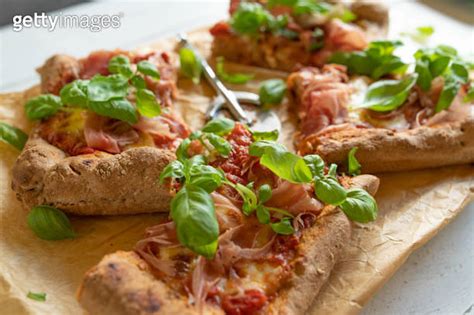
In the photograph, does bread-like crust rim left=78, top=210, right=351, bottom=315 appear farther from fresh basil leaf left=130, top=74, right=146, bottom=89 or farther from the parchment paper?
fresh basil leaf left=130, top=74, right=146, bottom=89

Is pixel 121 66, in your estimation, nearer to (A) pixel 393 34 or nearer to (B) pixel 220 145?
(B) pixel 220 145

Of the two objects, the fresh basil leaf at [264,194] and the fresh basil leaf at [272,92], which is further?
the fresh basil leaf at [272,92]

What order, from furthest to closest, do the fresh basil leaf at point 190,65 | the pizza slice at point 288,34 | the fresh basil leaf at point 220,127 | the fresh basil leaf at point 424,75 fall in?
the pizza slice at point 288,34, the fresh basil leaf at point 190,65, the fresh basil leaf at point 424,75, the fresh basil leaf at point 220,127

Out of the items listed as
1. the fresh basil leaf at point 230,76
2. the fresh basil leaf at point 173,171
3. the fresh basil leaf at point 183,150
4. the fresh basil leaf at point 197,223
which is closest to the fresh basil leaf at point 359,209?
the fresh basil leaf at point 197,223

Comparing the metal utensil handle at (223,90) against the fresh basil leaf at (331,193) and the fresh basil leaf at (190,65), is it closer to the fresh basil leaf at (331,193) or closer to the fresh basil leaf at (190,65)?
the fresh basil leaf at (190,65)

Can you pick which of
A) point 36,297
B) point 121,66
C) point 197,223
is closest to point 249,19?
point 121,66

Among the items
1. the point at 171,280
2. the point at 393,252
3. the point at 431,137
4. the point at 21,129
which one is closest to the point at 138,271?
the point at 171,280
